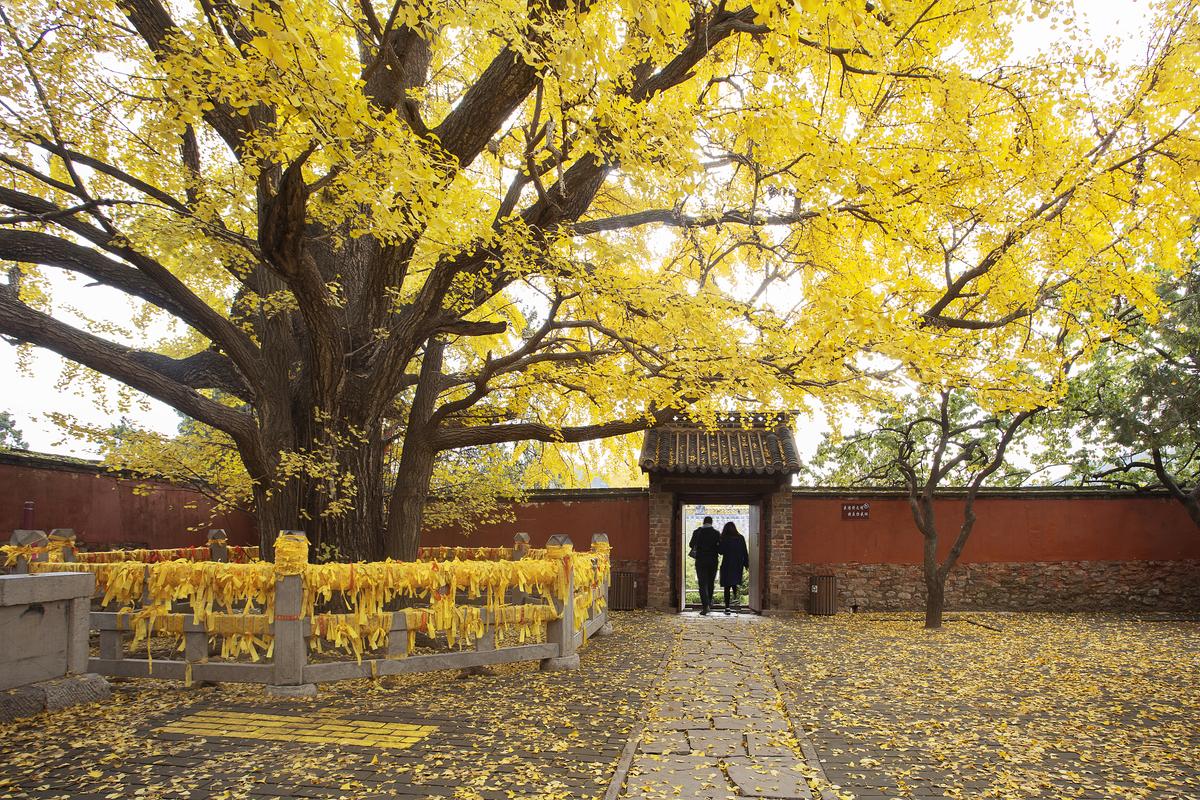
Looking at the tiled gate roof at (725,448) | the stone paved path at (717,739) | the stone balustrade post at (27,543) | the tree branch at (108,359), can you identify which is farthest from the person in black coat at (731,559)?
the stone balustrade post at (27,543)

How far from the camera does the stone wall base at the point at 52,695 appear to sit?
5.13 meters

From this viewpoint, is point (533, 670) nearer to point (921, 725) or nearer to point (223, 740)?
point (223, 740)

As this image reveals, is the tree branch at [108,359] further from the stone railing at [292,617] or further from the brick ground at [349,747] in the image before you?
the brick ground at [349,747]

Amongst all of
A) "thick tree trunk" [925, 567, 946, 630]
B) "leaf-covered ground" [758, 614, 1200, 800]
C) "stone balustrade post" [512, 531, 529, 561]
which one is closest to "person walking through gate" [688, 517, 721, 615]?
"leaf-covered ground" [758, 614, 1200, 800]

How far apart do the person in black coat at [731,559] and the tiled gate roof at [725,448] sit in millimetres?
1672

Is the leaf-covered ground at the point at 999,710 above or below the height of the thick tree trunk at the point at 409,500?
below

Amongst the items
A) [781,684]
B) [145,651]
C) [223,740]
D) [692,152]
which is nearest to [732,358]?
[692,152]

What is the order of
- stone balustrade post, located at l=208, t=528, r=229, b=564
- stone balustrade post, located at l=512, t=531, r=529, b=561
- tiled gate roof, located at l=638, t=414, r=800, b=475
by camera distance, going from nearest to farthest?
stone balustrade post, located at l=512, t=531, r=529, b=561, stone balustrade post, located at l=208, t=528, r=229, b=564, tiled gate roof, located at l=638, t=414, r=800, b=475

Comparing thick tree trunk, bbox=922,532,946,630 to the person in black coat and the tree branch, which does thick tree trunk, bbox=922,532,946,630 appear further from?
the tree branch

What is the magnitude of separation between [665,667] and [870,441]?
9.87m

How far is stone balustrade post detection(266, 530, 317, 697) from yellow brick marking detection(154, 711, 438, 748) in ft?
1.66

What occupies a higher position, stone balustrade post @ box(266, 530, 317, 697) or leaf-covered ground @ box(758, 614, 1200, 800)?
stone balustrade post @ box(266, 530, 317, 697)

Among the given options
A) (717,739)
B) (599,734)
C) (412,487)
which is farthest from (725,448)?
(599,734)

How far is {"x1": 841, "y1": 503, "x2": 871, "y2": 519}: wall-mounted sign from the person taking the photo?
13.6 metres
